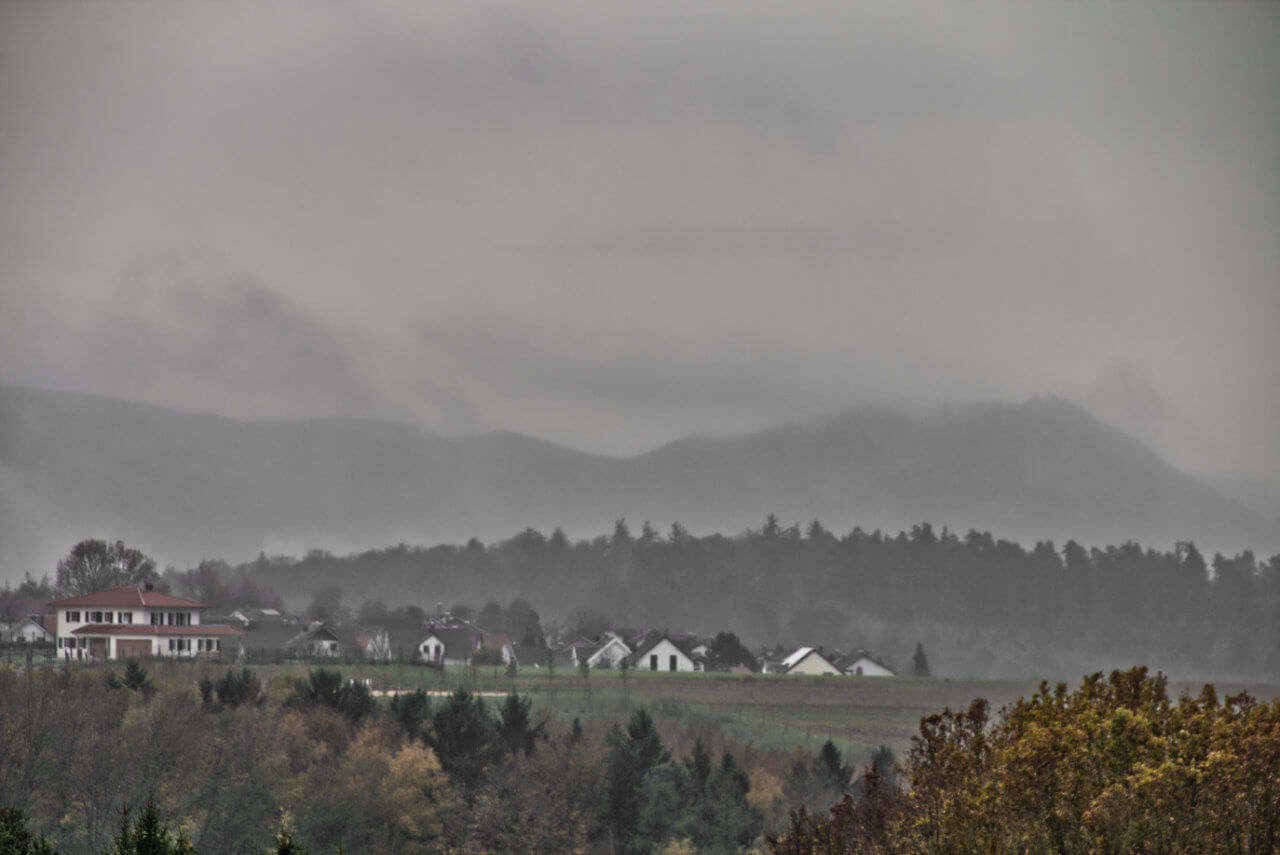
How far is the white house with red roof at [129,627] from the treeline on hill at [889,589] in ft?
239

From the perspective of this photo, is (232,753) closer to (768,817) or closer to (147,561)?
(768,817)

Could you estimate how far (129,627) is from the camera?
3841 inches

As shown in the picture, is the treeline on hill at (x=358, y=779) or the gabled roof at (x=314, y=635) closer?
the treeline on hill at (x=358, y=779)

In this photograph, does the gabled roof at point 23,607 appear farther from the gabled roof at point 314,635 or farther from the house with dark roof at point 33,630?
the gabled roof at point 314,635

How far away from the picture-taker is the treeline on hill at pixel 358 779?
174 ft

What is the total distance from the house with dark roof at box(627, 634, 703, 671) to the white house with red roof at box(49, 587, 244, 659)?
1479 inches

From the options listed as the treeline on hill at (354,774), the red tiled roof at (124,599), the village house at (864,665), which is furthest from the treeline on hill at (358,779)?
the village house at (864,665)

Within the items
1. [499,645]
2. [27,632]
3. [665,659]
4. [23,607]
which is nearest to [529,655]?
[499,645]

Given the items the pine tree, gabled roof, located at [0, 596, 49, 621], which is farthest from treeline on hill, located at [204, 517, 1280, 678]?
gabled roof, located at [0, 596, 49, 621]

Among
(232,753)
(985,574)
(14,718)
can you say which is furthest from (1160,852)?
(985,574)

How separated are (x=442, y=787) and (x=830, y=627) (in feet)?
391

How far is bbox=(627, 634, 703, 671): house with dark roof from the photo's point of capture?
116 metres

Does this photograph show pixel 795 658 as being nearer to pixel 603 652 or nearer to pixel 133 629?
pixel 603 652

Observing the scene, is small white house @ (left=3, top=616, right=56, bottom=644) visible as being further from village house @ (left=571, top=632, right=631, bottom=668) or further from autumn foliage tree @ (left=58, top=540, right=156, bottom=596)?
village house @ (left=571, top=632, right=631, bottom=668)
